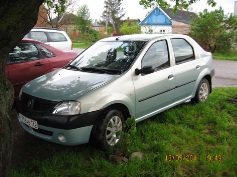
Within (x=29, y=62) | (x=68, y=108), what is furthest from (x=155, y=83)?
(x=29, y=62)

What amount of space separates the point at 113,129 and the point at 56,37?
25.6ft

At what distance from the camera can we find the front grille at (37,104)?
3637 millimetres

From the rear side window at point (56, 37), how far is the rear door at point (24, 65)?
4.93 meters

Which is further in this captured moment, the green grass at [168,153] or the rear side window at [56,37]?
the rear side window at [56,37]

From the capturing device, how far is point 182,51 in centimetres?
538

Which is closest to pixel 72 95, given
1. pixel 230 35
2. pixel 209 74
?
pixel 209 74

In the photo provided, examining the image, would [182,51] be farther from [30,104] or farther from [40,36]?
[40,36]

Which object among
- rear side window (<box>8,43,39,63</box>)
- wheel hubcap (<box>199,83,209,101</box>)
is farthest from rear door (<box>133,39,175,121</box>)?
rear side window (<box>8,43,39,63</box>)

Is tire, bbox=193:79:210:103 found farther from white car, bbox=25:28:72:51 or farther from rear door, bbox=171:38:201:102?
white car, bbox=25:28:72:51

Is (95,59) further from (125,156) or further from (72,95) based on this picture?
(125,156)

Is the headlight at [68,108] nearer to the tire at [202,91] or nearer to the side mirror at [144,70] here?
the side mirror at [144,70]

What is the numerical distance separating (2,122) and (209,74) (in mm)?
4679

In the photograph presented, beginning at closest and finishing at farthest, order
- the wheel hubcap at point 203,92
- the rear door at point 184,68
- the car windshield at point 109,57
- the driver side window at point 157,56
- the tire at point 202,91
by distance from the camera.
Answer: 1. the car windshield at point 109,57
2. the driver side window at point 157,56
3. the rear door at point 184,68
4. the tire at point 202,91
5. the wheel hubcap at point 203,92

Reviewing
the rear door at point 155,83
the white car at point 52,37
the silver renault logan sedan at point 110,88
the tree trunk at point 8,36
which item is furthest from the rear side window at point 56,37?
the tree trunk at point 8,36
